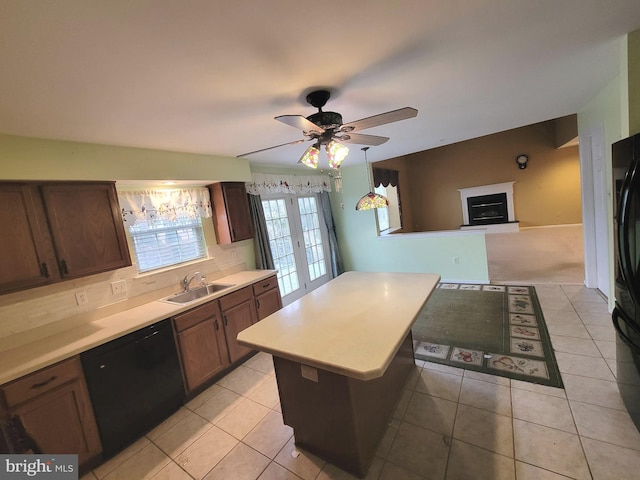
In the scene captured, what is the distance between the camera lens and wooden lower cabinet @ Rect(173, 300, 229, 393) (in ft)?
7.73

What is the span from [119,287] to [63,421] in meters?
1.03

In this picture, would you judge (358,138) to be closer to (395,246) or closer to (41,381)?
(41,381)

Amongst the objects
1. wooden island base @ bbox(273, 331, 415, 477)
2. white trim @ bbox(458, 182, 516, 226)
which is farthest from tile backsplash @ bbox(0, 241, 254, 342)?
white trim @ bbox(458, 182, 516, 226)

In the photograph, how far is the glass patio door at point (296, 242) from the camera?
416 centimetres

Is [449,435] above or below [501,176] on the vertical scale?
below

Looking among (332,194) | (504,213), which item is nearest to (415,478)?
(332,194)

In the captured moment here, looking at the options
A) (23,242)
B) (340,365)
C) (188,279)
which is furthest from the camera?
(188,279)

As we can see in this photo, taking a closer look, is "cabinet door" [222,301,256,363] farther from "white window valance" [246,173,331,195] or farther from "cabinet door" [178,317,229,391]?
"white window valance" [246,173,331,195]

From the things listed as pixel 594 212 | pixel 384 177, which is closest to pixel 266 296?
pixel 594 212

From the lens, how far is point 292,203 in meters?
4.49

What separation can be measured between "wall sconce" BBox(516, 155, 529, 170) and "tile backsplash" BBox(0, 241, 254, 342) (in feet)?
26.0

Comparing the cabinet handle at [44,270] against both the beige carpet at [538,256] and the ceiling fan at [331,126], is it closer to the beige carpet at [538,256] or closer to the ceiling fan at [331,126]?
the ceiling fan at [331,126]

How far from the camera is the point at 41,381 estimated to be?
1.62 meters

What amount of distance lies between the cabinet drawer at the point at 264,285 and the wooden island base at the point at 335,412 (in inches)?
56.2
